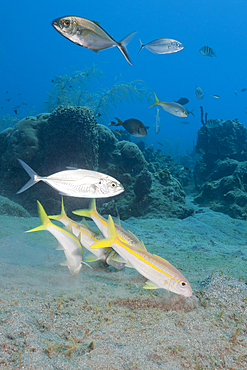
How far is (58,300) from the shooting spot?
2178mm

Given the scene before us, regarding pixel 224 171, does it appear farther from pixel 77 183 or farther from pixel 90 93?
pixel 77 183

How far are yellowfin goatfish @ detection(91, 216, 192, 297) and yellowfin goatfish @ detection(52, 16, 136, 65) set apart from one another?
1.57 meters

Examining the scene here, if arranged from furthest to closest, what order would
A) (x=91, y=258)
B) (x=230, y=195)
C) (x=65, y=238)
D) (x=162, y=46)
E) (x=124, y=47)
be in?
1. (x=230, y=195)
2. (x=162, y=46)
3. (x=91, y=258)
4. (x=65, y=238)
5. (x=124, y=47)

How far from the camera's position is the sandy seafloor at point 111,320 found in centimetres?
149

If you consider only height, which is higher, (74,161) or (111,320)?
(74,161)

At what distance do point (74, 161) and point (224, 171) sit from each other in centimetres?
1008

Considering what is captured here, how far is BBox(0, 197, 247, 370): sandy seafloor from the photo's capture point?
4.89 feet

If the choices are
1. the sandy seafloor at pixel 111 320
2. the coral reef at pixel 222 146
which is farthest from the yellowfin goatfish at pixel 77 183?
the coral reef at pixel 222 146

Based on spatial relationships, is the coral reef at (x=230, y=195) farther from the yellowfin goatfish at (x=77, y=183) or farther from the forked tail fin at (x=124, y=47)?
the forked tail fin at (x=124, y=47)

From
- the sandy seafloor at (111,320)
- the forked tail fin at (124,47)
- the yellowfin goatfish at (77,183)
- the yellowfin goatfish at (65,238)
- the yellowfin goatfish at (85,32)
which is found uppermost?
the yellowfin goatfish at (85,32)

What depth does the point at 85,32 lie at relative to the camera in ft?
6.05

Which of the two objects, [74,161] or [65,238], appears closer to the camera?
[65,238]

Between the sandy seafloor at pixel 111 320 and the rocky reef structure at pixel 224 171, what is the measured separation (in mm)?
7212

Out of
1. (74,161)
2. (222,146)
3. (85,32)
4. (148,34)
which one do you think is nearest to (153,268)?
(85,32)
